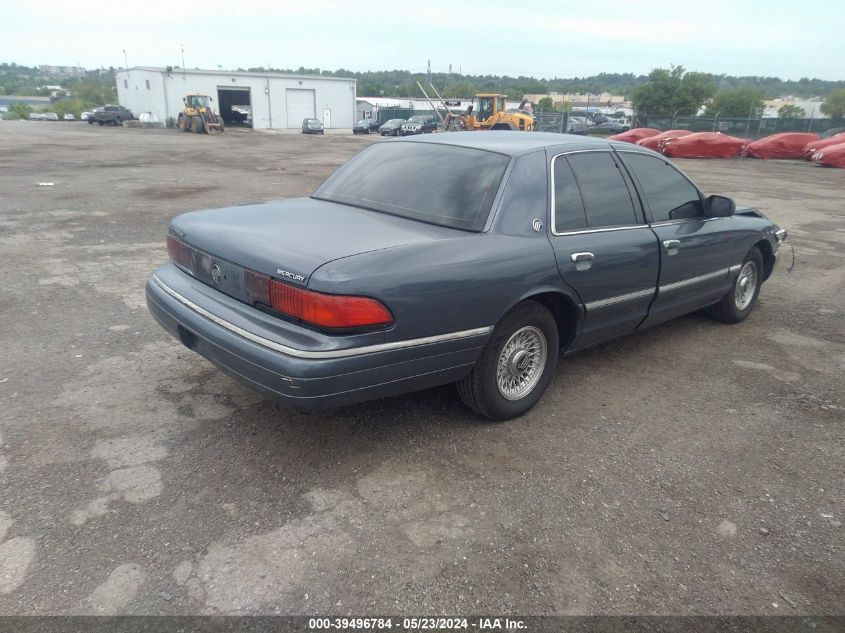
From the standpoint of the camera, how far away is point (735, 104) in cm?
5434

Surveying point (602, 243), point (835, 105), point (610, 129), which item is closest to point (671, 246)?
point (602, 243)

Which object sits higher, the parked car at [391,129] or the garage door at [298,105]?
the garage door at [298,105]

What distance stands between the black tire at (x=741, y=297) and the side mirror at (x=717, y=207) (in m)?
0.79

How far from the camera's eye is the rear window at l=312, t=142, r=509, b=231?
346 centimetres

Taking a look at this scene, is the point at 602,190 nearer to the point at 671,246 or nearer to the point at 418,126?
the point at 671,246

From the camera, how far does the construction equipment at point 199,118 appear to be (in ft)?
128

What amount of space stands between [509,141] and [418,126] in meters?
39.8

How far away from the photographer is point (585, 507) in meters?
2.93

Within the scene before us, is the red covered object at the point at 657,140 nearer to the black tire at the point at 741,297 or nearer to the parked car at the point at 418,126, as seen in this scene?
the parked car at the point at 418,126

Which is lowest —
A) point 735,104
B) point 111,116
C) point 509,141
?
point 111,116

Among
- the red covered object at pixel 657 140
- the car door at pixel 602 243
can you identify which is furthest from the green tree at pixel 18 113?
the car door at pixel 602 243

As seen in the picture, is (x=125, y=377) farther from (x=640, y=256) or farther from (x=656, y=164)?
(x=656, y=164)

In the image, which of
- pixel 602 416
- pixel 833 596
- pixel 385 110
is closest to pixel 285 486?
pixel 602 416

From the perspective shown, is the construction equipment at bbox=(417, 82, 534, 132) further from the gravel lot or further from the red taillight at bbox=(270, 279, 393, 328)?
the red taillight at bbox=(270, 279, 393, 328)
